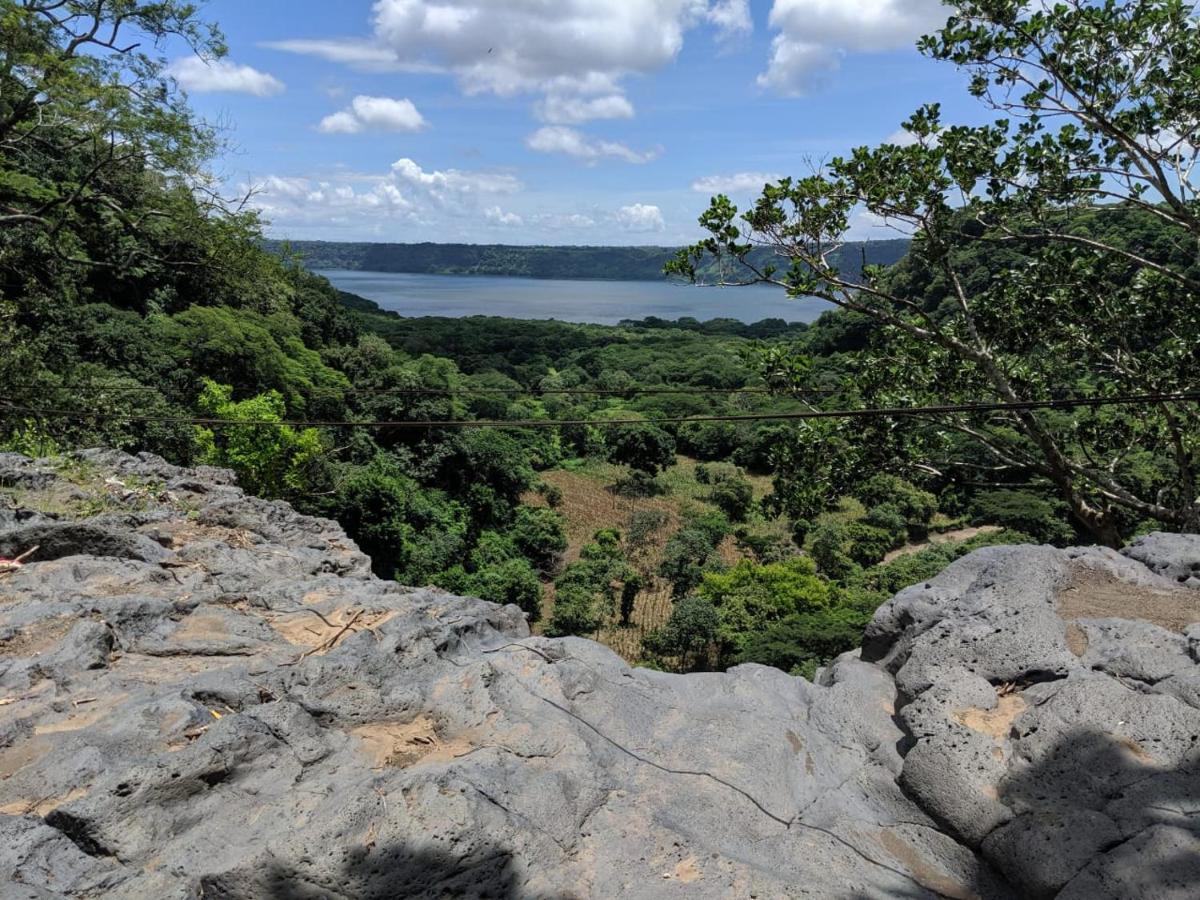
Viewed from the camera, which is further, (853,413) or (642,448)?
(642,448)

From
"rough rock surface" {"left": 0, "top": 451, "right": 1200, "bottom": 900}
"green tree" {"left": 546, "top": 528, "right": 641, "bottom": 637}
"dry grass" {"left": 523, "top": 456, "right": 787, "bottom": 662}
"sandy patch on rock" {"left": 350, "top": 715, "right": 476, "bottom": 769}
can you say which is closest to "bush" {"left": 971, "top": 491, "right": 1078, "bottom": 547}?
"dry grass" {"left": 523, "top": 456, "right": 787, "bottom": 662}

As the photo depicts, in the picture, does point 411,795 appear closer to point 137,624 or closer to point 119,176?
point 137,624

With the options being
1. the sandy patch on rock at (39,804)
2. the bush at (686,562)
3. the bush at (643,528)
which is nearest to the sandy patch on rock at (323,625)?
the sandy patch on rock at (39,804)

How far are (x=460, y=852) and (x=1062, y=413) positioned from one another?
12.6 metres

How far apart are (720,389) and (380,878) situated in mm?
16752

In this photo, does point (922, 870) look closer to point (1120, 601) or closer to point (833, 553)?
point (1120, 601)

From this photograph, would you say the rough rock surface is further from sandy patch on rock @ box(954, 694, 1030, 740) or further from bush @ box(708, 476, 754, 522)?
bush @ box(708, 476, 754, 522)

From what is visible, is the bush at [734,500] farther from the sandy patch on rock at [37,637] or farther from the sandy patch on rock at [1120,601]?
the sandy patch on rock at [37,637]

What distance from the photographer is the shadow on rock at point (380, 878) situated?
322 centimetres

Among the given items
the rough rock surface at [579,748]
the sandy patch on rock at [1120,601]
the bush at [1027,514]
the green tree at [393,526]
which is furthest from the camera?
the bush at [1027,514]

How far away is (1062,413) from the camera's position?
A: 42.4 feet

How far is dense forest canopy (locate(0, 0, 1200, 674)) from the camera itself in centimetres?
870

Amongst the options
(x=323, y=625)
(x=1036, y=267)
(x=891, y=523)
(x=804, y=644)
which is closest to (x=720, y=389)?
(x=804, y=644)

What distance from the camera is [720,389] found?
63.5ft
